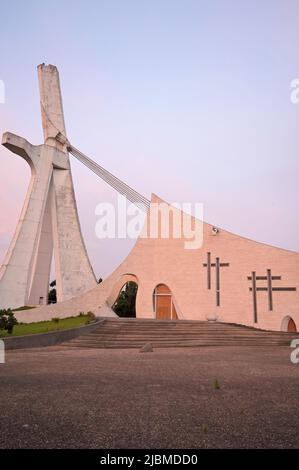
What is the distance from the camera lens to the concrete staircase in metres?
15.1

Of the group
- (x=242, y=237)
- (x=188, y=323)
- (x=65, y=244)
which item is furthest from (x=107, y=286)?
(x=242, y=237)

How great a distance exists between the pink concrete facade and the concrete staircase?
378 cm

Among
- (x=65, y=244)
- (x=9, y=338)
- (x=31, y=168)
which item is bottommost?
(x=9, y=338)

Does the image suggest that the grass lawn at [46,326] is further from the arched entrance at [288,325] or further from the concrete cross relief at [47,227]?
the arched entrance at [288,325]

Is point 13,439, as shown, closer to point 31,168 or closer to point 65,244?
point 65,244

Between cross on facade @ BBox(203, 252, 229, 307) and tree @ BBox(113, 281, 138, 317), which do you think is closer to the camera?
cross on facade @ BBox(203, 252, 229, 307)

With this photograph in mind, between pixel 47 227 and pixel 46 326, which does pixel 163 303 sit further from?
pixel 47 227

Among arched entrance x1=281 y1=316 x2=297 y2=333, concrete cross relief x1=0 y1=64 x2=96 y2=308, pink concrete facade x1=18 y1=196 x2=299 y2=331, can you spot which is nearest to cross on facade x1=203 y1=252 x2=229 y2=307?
pink concrete facade x1=18 y1=196 x2=299 y2=331

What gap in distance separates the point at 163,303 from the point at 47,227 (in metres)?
9.63

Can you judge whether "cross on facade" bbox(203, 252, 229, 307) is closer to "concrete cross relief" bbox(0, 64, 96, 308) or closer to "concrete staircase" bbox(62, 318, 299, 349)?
"concrete staircase" bbox(62, 318, 299, 349)

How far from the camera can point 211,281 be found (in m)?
22.3

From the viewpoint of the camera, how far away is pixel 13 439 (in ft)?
11.9
